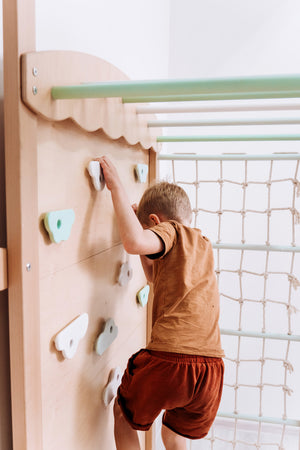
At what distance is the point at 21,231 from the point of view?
1.64 ft

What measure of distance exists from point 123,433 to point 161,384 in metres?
0.15

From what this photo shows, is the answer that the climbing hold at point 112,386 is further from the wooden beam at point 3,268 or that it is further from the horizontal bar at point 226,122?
the horizontal bar at point 226,122

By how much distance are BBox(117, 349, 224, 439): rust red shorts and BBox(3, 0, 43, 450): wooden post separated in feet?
0.97

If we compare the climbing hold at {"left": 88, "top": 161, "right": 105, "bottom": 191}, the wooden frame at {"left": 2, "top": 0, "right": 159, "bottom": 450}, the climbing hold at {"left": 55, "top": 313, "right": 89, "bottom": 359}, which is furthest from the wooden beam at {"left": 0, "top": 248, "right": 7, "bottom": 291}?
the climbing hold at {"left": 88, "top": 161, "right": 105, "bottom": 191}

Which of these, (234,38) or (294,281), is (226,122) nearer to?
(294,281)

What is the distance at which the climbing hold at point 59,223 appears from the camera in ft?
1.83

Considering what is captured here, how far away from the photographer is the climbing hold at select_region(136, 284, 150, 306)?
41.8 inches

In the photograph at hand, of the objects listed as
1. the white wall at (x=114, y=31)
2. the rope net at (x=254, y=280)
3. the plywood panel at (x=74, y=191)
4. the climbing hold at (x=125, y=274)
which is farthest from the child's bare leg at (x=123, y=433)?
the rope net at (x=254, y=280)

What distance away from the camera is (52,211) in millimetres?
581

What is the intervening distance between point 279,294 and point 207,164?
64 centimetres

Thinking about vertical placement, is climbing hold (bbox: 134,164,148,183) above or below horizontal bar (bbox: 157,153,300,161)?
below

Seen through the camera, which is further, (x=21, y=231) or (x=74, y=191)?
(x=74, y=191)

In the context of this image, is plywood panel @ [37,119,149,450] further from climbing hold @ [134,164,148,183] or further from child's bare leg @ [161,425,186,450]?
child's bare leg @ [161,425,186,450]

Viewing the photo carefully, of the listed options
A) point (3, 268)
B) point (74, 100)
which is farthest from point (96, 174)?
point (3, 268)
